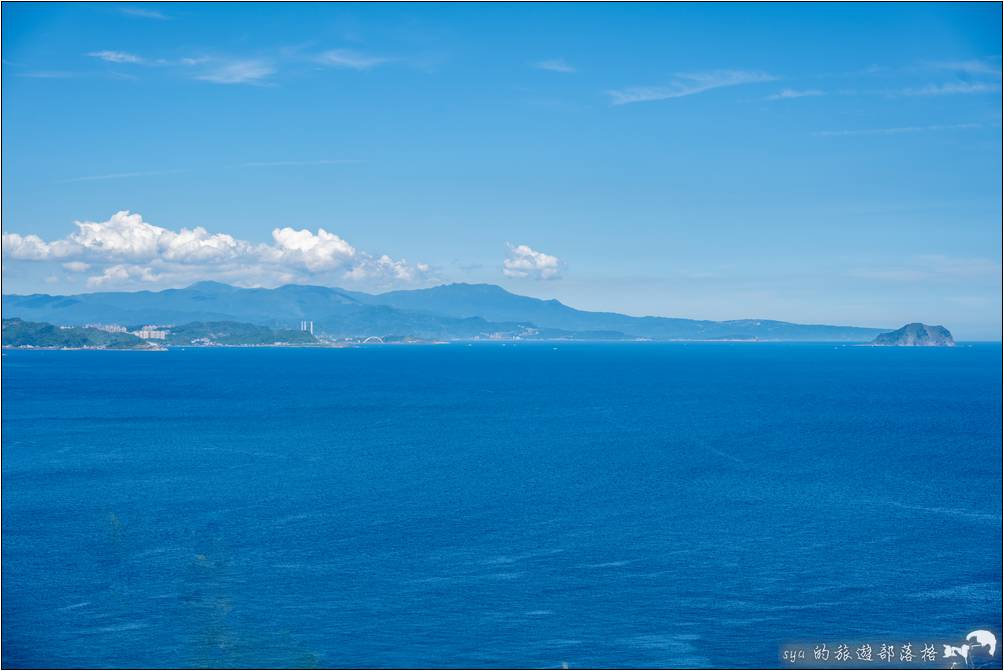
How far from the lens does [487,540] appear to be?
49031 mm

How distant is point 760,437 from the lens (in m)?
88.7

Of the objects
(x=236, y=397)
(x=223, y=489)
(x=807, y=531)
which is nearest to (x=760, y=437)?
(x=807, y=531)

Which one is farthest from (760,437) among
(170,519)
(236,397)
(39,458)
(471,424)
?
(236,397)

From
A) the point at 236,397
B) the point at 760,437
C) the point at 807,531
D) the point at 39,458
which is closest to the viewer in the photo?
the point at 807,531

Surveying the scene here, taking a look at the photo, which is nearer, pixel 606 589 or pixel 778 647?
pixel 778 647

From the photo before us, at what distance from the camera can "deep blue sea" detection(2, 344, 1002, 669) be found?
119 ft

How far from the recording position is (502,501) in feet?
192

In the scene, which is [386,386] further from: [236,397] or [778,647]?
[778,647]

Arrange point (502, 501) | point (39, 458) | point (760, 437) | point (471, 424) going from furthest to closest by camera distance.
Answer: point (471, 424), point (760, 437), point (39, 458), point (502, 501)

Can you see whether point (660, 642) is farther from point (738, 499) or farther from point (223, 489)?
point (223, 489)

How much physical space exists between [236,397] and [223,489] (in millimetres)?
72445

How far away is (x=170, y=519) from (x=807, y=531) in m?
35.7

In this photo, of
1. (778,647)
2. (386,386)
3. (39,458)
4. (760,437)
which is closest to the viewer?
(778,647)

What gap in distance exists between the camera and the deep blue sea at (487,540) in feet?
119
